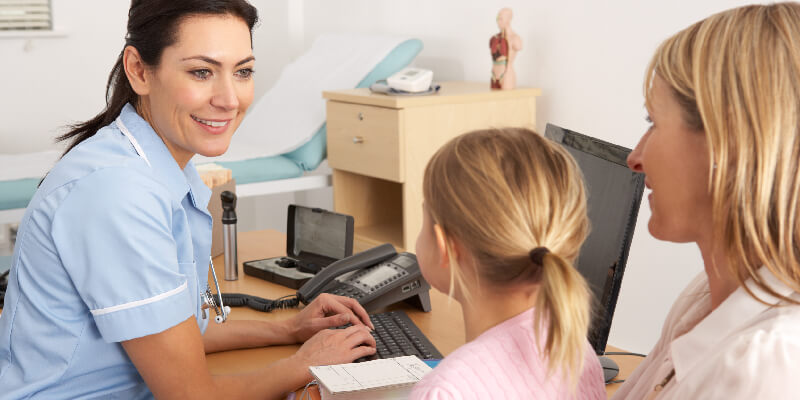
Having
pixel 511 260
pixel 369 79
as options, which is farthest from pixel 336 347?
pixel 369 79

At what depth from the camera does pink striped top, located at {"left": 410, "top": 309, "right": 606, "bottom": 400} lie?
90 cm

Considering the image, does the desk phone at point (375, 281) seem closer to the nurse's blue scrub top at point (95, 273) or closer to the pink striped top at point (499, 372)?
the nurse's blue scrub top at point (95, 273)

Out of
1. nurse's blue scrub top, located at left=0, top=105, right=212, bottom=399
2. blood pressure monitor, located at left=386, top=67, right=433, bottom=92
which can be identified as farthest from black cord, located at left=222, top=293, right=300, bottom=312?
blood pressure monitor, located at left=386, top=67, right=433, bottom=92

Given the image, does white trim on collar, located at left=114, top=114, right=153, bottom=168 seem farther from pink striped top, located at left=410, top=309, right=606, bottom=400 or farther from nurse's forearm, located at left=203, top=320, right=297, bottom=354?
pink striped top, located at left=410, top=309, right=606, bottom=400

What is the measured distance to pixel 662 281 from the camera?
278cm

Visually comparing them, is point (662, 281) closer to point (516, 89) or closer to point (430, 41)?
point (516, 89)

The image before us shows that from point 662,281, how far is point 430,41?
4.97 ft

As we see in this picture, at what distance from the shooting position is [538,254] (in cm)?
90

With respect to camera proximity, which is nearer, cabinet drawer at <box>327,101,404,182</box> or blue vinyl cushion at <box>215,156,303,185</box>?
cabinet drawer at <box>327,101,404,182</box>

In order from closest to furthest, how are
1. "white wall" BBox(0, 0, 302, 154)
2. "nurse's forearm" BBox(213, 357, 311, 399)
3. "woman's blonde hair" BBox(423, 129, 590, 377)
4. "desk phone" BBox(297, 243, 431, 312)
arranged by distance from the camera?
"woman's blonde hair" BBox(423, 129, 590, 377), "nurse's forearm" BBox(213, 357, 311, 399), "desk phone" BBox(297, 243, 431, 312), "white wall" BBox(0, 0, 302, 154)

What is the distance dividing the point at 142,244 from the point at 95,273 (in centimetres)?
8

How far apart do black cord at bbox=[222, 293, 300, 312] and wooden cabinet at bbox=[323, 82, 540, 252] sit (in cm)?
120

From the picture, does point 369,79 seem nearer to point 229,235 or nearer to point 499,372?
point 229,235

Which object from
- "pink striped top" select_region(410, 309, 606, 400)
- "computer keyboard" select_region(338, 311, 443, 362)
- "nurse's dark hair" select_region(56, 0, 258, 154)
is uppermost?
"nurse's dark hair" select_region(56, 0, 258, 154)
